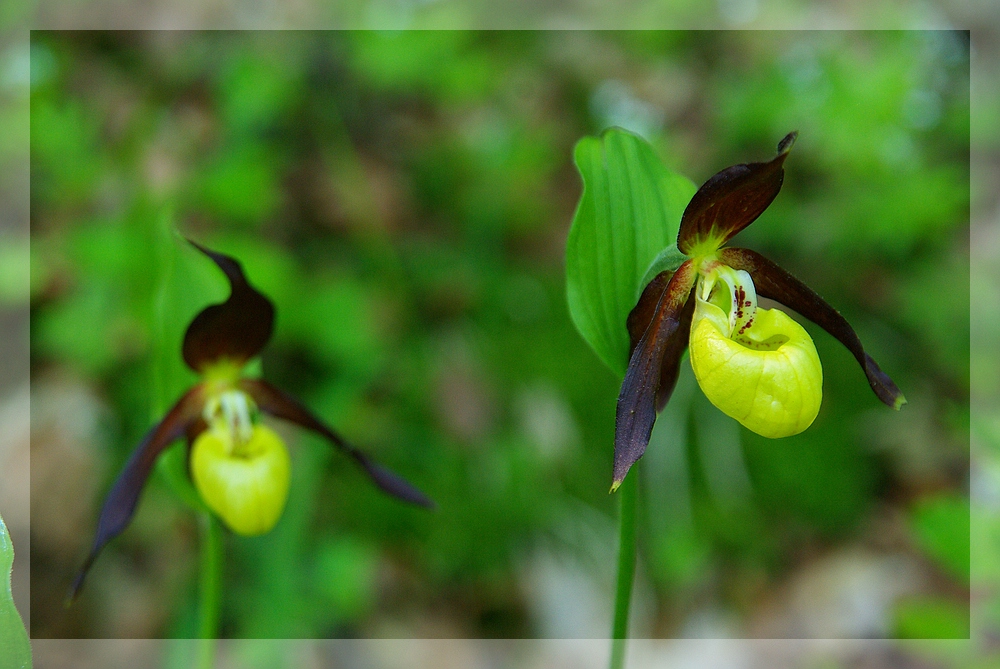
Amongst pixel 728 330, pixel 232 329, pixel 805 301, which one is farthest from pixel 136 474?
pixel 805 301

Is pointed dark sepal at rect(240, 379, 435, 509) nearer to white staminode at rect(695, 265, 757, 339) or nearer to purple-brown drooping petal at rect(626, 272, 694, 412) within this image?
purple-brown drooping petal at rect(626, 272, 694, 412)

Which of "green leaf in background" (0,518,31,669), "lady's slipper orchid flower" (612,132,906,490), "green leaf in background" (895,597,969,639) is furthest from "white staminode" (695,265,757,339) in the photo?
"green leaf in background" (895,597,969,639)

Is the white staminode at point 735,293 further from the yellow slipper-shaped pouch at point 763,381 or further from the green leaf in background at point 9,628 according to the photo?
the green leaf in background at point 9,628

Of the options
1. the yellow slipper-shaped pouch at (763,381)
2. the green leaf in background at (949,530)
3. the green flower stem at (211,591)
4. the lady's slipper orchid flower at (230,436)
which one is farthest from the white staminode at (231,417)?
the green leaf in background at (949,530)

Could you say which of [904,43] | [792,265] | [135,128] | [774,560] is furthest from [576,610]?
[904,43]

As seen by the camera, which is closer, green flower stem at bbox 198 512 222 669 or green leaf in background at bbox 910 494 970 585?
green flower stem at bbox 198 512 222 669

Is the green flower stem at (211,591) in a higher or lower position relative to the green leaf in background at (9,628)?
lower
